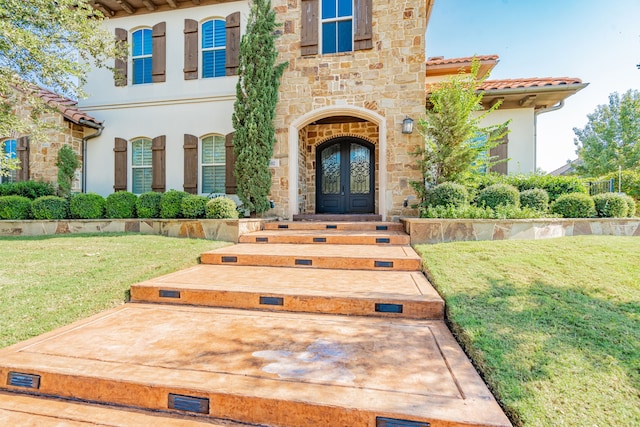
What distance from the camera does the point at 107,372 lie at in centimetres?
201

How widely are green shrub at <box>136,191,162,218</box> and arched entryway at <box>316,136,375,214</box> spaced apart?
447cm

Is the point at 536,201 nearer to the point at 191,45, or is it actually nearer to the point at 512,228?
the point at 512,228

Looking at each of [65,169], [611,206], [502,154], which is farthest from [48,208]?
[502,154]

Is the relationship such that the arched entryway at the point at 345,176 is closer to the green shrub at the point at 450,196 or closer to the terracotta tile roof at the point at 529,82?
the green shrub at the point at 450,196

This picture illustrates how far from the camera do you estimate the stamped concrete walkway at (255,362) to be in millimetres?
1728

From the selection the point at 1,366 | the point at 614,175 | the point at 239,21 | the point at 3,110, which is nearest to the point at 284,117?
the point at 239,21

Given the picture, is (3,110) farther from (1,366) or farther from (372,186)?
→ (372,186)

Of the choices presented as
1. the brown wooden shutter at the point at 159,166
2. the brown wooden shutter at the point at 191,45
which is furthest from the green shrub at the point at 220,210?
the brown wooden shutter at the point at 191,45

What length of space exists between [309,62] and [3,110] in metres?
6.63

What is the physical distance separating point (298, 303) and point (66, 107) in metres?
9.74

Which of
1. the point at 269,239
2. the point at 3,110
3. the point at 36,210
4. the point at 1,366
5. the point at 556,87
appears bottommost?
the point at 1,366

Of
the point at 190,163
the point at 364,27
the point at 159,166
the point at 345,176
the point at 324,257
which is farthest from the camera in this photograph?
the point at 345,176

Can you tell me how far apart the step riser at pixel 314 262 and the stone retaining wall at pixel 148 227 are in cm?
122

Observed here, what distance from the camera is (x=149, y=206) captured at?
693 cm
